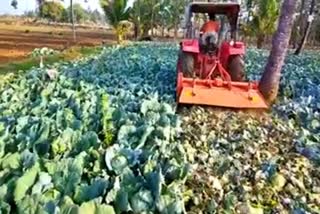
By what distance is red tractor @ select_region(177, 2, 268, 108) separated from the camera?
7.77 m

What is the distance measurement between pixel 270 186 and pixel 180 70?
4728 mm

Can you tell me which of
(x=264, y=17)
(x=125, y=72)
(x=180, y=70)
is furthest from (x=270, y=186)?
(x=264, y=17)

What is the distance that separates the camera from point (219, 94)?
Result: 7.87 meters

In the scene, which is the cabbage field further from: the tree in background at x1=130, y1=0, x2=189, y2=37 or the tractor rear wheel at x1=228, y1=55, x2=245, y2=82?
the tree in background at x1=130, y1=0, x2=189, y2=37

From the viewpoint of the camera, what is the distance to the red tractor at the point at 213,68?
777 cm

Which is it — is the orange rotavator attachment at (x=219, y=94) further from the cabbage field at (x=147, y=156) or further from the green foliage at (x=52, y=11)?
the green foliage at (x=52, y=11)

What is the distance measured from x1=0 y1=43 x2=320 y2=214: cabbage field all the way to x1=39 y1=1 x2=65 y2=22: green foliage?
2840 inches

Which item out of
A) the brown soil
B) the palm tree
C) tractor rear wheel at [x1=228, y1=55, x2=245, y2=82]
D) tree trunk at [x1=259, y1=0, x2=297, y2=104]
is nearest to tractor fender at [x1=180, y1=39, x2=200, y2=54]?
tractor rear wheel at [x1=228, y1=55, x2=245, y2=82]

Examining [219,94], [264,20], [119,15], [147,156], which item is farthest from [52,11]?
[147,156]

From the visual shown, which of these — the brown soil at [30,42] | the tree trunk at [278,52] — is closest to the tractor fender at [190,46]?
the tree trunk at [278,52]

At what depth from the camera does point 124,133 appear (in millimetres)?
4949

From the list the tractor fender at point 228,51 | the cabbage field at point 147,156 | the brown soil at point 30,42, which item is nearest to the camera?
the cabbage field at point 147,156

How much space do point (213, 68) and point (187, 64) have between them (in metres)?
0.49

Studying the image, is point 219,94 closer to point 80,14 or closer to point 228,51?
point 228,51
